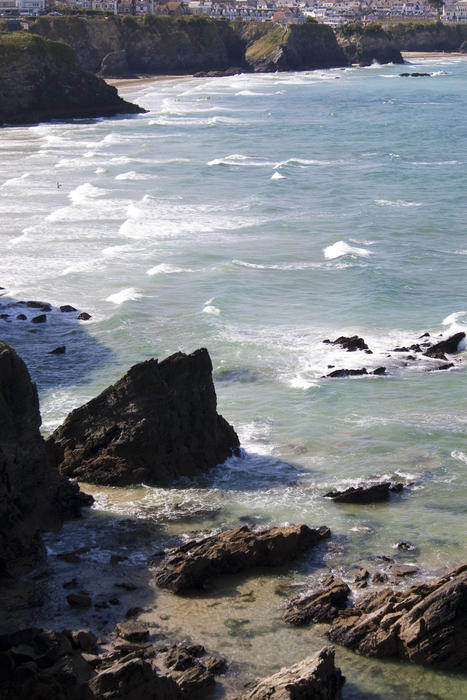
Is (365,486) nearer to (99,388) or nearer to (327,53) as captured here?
(99,388)

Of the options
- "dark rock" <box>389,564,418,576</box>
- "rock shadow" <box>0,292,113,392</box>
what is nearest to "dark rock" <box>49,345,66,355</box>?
"rock shadow" <box>0,292,113,392</box>

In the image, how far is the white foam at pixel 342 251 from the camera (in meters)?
49.8

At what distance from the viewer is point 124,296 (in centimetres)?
4291

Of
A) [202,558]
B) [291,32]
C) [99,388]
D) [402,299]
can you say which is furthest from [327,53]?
[202,558]

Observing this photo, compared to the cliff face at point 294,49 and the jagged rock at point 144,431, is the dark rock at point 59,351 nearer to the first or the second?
the jagged rock at point 144,431

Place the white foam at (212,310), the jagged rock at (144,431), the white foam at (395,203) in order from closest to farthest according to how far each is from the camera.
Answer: the jagged rock at (144,431) → the white foam at (212,310) → the white foam at (395,203)

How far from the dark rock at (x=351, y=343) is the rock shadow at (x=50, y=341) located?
8.33m

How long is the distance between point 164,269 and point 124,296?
481 centimetres

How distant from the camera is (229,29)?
182m

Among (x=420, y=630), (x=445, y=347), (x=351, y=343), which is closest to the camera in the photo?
(x=420, y=630)

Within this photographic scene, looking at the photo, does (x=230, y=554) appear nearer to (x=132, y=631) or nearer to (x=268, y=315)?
(x=132, y=631)

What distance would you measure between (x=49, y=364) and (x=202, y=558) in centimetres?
1693

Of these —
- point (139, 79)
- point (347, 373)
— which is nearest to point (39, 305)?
point (347, 373)

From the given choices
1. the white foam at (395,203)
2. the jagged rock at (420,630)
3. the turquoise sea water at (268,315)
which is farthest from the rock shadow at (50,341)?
the white foam at (395,203)
